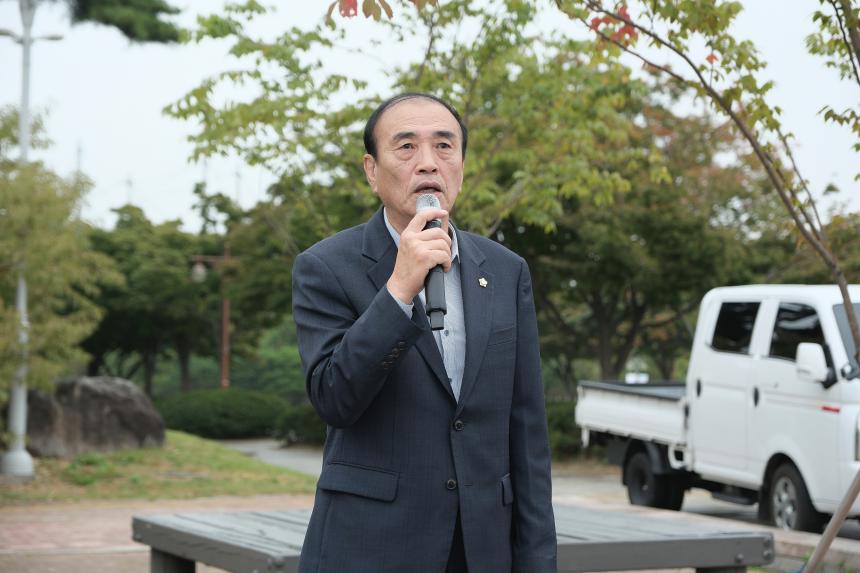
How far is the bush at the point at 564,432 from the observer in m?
23.3

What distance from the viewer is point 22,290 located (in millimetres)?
17828

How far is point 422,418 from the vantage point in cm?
275

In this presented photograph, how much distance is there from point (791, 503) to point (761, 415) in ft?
2.57

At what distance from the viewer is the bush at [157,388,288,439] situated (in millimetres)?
32094

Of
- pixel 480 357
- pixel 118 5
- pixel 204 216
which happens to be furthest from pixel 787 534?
pixel 204 216

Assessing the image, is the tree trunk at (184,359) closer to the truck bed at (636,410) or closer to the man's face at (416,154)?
the truck bed at (636,410)

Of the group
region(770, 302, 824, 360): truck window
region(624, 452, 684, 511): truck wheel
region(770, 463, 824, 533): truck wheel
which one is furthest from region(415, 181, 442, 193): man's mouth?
region(624, 452, 684, 511): truck wheel

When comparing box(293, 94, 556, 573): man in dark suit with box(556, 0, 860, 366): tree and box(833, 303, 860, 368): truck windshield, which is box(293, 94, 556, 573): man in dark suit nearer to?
box(556, 0, 860, 366): tree

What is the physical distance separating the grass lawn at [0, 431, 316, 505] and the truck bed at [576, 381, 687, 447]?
168 inches

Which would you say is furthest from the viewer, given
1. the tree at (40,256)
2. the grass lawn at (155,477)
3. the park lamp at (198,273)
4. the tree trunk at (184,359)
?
the tree trunk at (184,359)

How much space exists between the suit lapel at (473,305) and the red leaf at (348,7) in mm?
893

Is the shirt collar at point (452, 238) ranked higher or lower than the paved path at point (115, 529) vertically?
higher

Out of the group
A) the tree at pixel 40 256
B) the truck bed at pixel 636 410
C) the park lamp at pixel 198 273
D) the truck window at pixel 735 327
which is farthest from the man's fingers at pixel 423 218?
the park lamp at pixel 198 273

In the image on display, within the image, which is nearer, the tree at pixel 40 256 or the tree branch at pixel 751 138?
the tree branch at pixel 751 138
